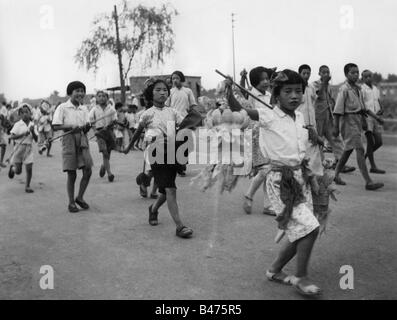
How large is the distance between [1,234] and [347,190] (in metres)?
4.74

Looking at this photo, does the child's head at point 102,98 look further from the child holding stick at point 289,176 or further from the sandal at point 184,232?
the child holding stick at point 289,176

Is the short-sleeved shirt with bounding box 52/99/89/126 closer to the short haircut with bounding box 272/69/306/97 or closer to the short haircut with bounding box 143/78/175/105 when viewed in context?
the short haircut with bounding box 143/78/175/105

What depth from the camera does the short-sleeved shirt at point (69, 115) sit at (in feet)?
21.8

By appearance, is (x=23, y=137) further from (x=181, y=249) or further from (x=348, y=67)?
(x=348, y=67)

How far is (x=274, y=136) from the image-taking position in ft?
12.6

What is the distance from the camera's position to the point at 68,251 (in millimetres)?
4852

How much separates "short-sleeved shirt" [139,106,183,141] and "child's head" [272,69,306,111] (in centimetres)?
199

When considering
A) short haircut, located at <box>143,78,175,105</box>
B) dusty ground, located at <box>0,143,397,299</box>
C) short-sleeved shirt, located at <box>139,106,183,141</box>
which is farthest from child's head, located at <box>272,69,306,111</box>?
short haircut, located at <box>143,78,175,105</box>

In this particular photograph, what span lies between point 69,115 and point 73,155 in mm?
542

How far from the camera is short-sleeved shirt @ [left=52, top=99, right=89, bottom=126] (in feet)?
21.8

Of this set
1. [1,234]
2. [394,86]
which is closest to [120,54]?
[1,234]

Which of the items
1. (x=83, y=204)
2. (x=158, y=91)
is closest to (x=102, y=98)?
(x=83, y=204)

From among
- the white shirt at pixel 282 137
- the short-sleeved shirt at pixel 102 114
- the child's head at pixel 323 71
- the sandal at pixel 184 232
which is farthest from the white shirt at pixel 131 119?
the white shirt at pixel 282 137
